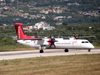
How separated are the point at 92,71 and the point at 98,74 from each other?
1823 millimetres

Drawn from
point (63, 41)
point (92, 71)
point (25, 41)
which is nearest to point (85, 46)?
point (63, 41)

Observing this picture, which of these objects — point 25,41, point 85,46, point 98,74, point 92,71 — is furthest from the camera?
point 25,41

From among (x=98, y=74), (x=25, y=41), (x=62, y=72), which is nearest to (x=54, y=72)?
(x=62, y=72)

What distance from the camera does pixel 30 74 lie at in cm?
2528

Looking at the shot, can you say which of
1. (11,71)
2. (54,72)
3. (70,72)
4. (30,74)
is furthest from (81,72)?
(11,71)

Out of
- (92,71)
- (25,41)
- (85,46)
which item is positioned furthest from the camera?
(25,41)

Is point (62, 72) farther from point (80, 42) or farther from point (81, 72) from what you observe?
point (80, 42)

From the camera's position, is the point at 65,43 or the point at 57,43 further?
the point at 57,43

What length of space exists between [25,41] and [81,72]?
1108 inches

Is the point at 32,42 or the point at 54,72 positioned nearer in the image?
the point at 54,72

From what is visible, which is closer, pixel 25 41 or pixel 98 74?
pixel 98 74

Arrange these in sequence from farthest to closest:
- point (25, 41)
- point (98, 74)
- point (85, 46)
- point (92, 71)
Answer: point (25, 41) < point (85, 46) < point (92, 71) < point (98, 74)

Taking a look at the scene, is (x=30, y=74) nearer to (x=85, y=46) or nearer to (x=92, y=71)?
(x=92, y=71)

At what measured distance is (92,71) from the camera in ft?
87.0
